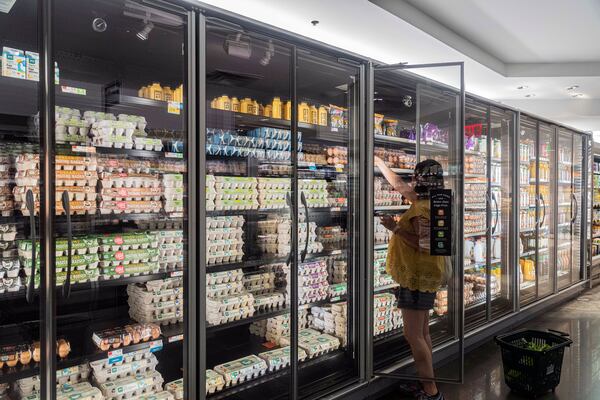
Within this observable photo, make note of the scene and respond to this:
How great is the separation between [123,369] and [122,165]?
1218 millimetres

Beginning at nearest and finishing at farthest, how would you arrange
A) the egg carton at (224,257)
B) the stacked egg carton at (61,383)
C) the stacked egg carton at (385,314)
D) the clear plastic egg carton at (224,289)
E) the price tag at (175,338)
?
the stacked egg carton at (61,383), the price tag at (175,338), the egg carton at (224,257), the clear plastic egg carton at (224,289), the stacked egg carton at (385,314)

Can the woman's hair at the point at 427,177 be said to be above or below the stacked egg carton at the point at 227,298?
above

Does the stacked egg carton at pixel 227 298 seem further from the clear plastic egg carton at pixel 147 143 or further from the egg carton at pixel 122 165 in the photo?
the clear plastic egg carton at pixel 147 143

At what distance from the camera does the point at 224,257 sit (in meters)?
3.07

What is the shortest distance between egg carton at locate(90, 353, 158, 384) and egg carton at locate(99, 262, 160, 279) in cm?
52

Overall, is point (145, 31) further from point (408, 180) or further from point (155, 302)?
point (408, 180)

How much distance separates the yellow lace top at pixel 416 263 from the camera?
3293 millimetres

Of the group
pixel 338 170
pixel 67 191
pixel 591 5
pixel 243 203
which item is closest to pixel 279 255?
pixel 243 203

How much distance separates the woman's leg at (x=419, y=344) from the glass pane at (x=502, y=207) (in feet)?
7.56

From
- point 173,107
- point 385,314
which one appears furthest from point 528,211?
point 173,107

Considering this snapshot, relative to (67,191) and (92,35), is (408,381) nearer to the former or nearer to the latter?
(67,191)

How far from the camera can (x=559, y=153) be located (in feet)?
22.6

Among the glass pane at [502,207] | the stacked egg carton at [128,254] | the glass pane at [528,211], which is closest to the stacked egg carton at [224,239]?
the stacked egg carton at [128,254]

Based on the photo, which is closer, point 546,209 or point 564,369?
point 564,369
